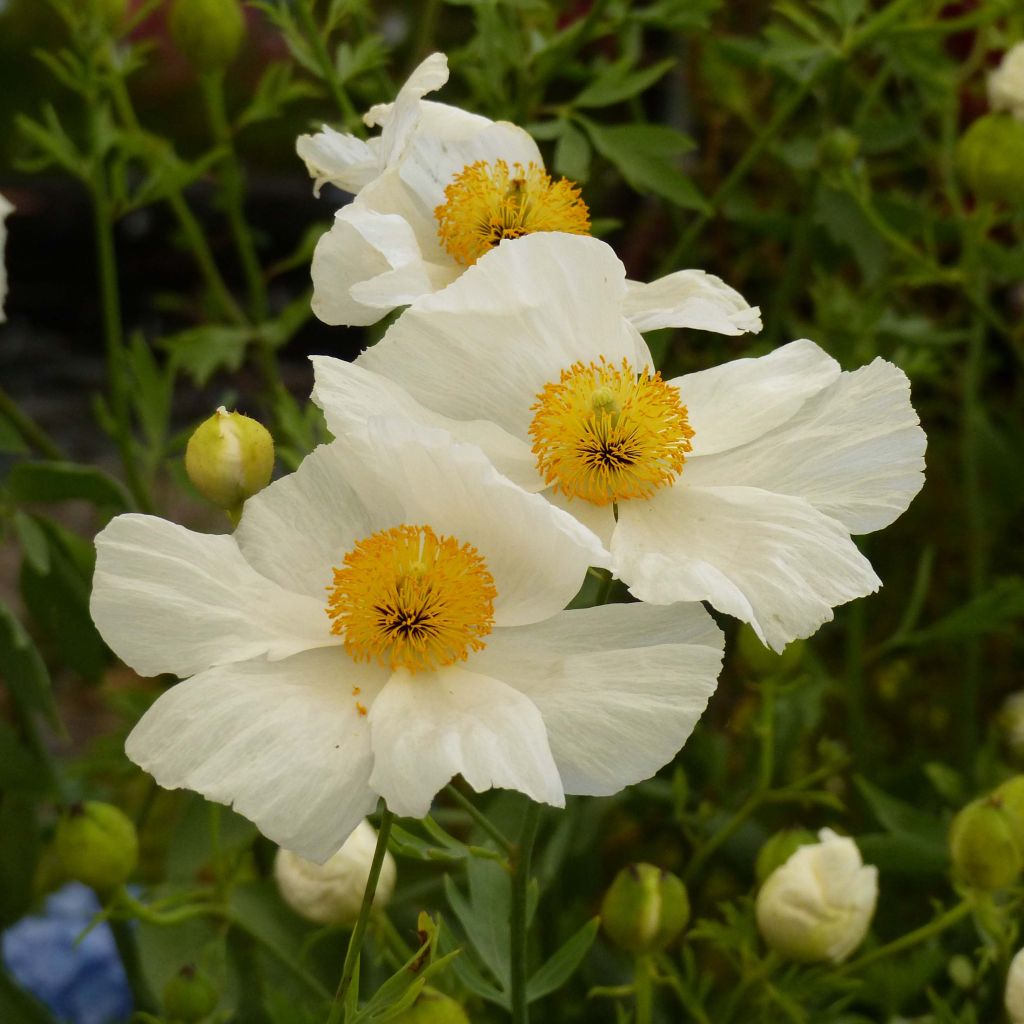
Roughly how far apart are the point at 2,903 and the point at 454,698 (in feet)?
1.56

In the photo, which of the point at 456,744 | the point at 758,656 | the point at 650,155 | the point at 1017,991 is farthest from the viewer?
the point at 650,155

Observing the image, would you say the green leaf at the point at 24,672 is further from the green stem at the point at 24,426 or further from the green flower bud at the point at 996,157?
the green flower bud at the point at 996,157

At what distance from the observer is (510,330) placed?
0.44m

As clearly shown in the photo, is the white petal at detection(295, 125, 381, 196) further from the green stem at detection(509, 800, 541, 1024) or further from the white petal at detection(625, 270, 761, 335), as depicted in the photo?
the green stem at detection(509, 800, 541, 1024)

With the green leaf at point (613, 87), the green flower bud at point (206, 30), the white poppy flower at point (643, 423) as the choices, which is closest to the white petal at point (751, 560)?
the white poppy flower at point (643, 423)

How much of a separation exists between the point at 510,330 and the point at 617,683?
11 centimetres

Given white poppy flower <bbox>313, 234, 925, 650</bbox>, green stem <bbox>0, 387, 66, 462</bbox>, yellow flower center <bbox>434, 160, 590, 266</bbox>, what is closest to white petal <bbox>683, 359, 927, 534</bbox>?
white poppy flower <bbox>313, 234, 925, 650</bbox>

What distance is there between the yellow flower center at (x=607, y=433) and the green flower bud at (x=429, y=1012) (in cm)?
15

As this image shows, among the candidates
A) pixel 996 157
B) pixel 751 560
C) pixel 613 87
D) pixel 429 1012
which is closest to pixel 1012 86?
pixel 996 157

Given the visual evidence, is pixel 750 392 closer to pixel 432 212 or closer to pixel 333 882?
pixel 432 212

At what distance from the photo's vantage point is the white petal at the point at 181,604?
400mm

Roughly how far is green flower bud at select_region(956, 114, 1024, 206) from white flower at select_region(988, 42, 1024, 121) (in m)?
0.07

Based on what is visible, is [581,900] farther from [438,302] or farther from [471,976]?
[438,302]

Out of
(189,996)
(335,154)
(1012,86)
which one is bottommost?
(189,996)
